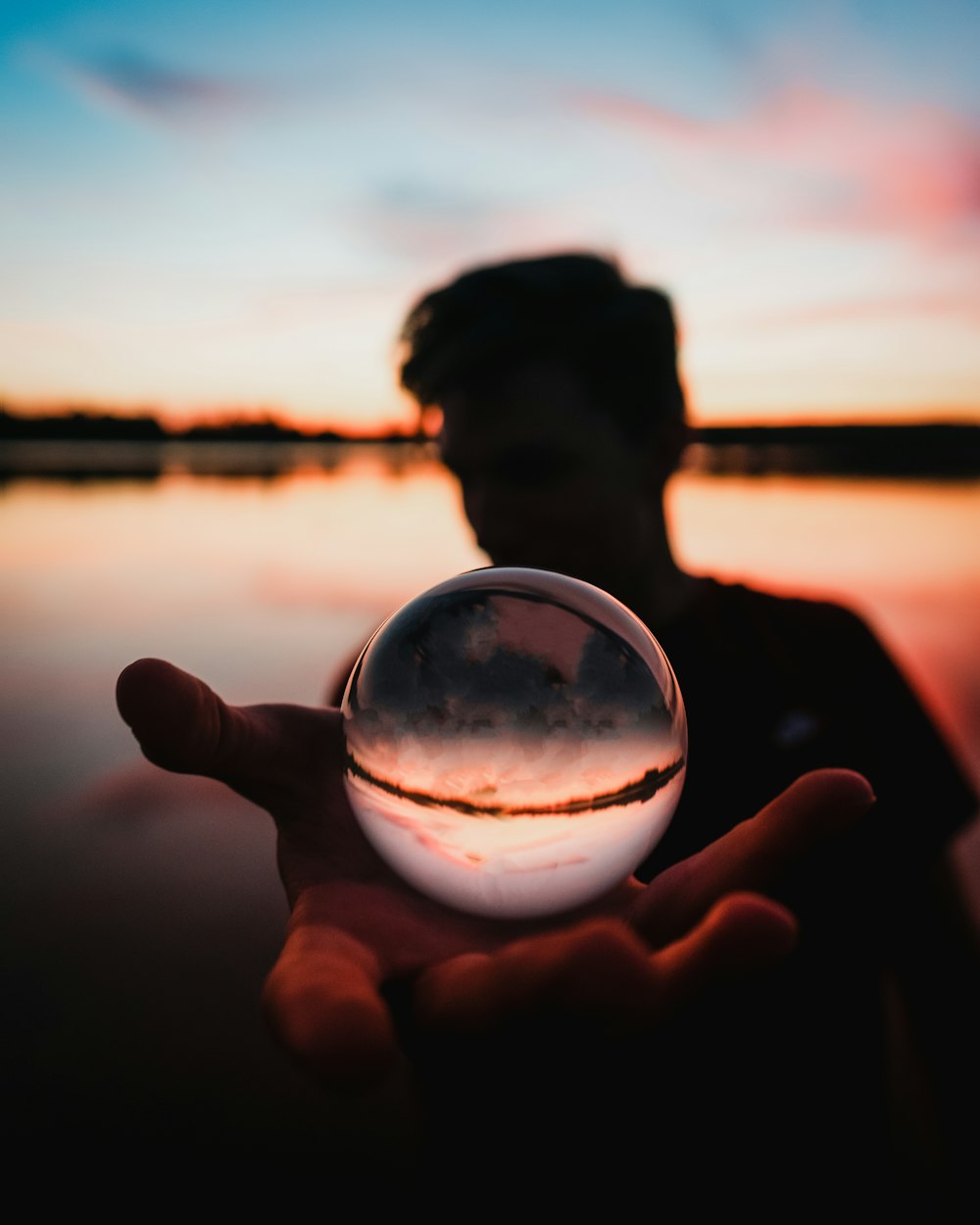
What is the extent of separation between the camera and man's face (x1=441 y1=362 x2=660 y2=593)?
2.38m

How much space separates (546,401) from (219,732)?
5.26 feet

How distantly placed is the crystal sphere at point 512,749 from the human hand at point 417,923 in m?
0.10

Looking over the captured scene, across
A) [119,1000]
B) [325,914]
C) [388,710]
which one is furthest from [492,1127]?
[119,1000]

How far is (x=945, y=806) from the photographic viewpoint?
7.54 ft

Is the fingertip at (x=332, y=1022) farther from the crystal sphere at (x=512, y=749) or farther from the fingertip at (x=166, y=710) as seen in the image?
the fingertip at (x=166, y=710)

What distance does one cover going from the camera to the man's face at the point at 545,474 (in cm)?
238

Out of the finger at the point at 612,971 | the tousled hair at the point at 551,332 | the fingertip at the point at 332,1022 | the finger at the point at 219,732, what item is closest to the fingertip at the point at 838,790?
the finger at the point at 612,971

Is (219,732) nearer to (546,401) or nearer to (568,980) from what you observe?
(568,980)

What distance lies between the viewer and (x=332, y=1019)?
0.74 m

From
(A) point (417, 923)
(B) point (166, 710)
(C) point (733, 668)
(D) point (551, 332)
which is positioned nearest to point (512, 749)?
(A) point (417, 923)

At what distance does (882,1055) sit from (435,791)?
2.09 metres

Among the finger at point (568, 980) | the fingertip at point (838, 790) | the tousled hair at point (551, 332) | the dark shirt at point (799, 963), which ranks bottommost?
the dark shirt at point (799, 963)

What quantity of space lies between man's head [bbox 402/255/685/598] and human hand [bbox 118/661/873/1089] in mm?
1189

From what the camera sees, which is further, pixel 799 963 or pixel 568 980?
pixel 799 963
